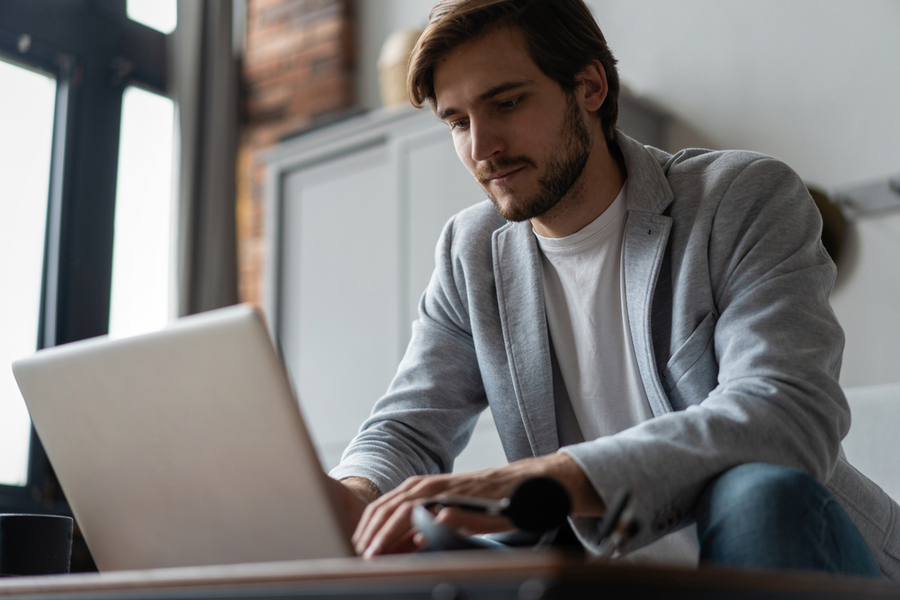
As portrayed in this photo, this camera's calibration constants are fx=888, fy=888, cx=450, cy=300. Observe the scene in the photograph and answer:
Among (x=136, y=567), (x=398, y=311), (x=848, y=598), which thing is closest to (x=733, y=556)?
(x=848, y=598)

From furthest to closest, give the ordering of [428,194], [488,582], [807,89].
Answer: [428,194] → [807,89] → [488,582]

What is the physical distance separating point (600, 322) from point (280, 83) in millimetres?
2509

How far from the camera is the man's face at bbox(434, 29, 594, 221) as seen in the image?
1329 millimetres

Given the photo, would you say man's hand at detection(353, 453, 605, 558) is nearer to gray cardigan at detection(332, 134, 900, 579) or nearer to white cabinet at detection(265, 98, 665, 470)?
gray cardigan at detection(332, 134, 900, 579)

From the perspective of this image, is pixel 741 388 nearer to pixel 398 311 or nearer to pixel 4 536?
pixel 4 536

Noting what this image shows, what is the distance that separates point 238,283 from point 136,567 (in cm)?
258

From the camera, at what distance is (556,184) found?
4.39 feet

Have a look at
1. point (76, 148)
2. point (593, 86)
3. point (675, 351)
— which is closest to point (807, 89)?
point (593, 86)

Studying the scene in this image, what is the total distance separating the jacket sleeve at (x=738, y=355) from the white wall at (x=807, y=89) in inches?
48.1

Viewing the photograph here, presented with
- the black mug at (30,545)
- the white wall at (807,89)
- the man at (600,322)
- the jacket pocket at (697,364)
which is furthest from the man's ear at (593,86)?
the white wall at (807,89)

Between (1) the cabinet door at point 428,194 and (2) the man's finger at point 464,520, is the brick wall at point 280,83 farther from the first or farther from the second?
(2) the man's finger at point 464,520

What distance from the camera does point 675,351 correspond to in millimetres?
1151

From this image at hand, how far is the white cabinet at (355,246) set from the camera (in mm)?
2627

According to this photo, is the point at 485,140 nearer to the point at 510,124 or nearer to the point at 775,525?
the point at 510,124
